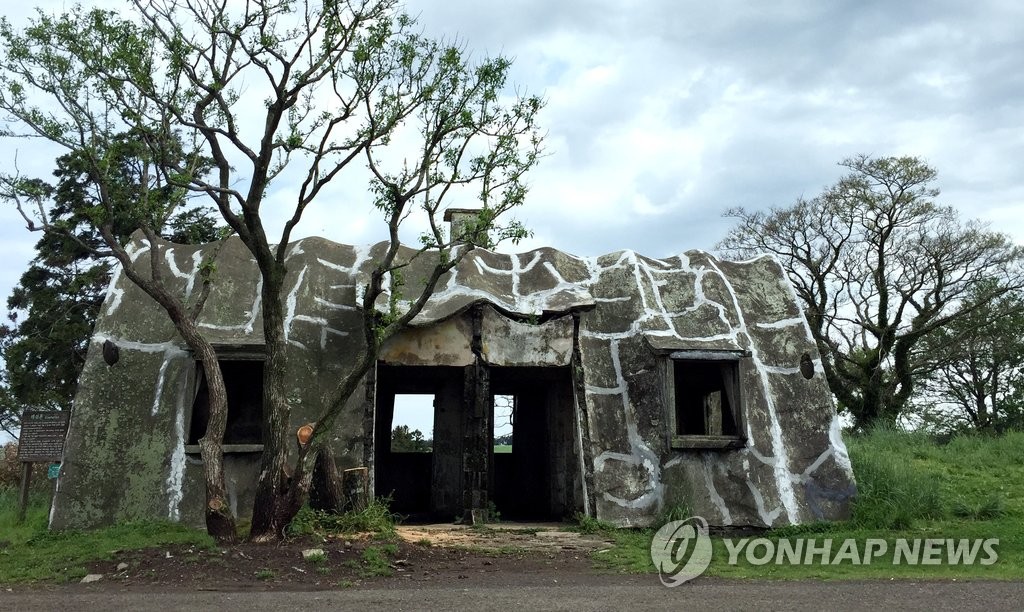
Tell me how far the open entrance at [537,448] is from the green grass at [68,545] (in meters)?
4.39

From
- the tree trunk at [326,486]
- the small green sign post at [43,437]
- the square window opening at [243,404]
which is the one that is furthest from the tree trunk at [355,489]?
the small green sign post at [43,437]

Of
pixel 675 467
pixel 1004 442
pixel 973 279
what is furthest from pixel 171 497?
pixel 973 279

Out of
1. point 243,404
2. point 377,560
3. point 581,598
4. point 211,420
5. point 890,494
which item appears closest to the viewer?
point 581,598

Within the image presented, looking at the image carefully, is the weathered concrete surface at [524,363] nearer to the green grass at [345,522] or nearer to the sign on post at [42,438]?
the sign on post at [42,438]

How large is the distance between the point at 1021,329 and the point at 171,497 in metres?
20.0

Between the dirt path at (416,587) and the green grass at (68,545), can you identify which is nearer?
the dirt path at (416,587)

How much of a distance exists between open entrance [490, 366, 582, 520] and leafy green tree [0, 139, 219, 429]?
7.96 meters

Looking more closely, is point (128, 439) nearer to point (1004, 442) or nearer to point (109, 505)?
point (109, 505)

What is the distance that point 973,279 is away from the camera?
1972cm

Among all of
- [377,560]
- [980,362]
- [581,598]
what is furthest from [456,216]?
[980,362]

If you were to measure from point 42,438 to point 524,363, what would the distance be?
5518 millimetres

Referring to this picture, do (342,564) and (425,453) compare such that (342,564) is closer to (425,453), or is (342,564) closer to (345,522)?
(345,522)

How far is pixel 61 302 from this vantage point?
1811 centimetres

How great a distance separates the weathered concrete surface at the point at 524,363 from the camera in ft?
29.7
